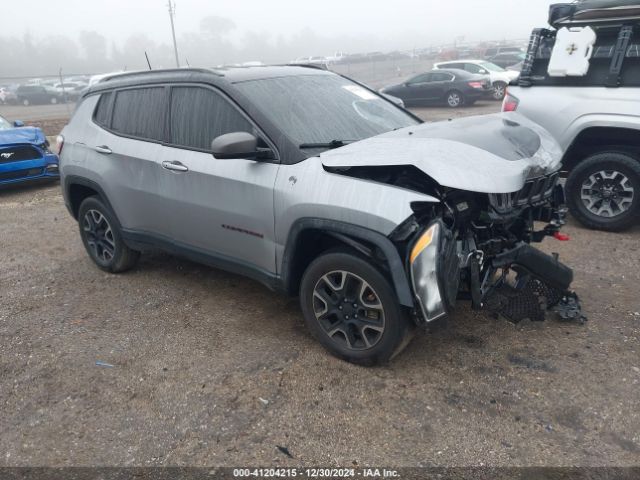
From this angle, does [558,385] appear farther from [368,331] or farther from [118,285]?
[118,285]

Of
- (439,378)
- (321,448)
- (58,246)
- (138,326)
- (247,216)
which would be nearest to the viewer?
(321,448)

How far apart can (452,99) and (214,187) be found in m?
16.1

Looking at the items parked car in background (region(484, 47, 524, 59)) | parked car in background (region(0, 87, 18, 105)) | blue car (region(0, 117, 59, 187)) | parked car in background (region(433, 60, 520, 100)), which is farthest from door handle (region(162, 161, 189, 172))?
parked car in background (region(0, 87, 18, 105))

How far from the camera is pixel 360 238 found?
3.09 m

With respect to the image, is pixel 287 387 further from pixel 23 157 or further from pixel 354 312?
pixel 23 157

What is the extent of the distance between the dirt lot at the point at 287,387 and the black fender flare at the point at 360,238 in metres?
0.62

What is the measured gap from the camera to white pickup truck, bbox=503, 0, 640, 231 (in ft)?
17.4

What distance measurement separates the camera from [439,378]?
3232mm

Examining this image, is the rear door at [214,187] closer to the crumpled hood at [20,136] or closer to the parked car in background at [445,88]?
the crumpled hood at [20,136]

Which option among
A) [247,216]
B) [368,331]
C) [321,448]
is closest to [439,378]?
[368,331]

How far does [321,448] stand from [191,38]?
124 m

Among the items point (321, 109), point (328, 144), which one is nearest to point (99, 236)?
point (321, 109)

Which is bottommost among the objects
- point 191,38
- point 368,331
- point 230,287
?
point 191,38

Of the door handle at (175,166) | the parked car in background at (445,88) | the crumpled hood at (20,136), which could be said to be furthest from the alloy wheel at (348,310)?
the parked car in background at (445,88)
